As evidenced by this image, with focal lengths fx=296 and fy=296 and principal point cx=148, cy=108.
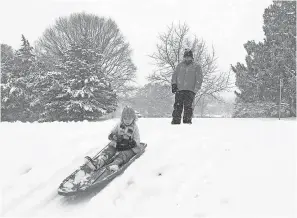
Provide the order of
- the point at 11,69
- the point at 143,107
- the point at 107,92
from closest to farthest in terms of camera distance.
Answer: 1. the point at 107,92
2. the point at 11,69
3. the point at 143,107

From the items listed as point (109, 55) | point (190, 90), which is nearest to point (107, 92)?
point (109, 55)

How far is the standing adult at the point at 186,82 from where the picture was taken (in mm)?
8906

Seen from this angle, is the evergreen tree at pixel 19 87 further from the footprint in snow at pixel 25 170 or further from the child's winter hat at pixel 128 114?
the child's winter hat at pixel 128 114

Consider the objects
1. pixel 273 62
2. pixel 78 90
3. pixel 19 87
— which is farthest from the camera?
pixel 19 87

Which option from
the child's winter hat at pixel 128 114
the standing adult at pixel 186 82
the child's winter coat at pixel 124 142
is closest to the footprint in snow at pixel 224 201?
the child's winter coat at pixel 124 142

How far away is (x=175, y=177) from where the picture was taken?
4.87 metres

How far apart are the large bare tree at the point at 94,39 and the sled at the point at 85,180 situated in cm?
2307

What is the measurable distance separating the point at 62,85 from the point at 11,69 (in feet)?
31.1

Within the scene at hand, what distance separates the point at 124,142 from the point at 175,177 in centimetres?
172

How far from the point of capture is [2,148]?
278 inches

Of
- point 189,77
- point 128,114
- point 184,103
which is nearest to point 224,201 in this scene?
point 128,114

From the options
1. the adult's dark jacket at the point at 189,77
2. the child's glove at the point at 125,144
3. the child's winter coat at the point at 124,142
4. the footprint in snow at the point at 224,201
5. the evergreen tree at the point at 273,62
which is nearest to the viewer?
the footprint in snow at the point at 224,201

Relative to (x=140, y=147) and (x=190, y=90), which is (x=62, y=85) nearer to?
(x=190, y=90)

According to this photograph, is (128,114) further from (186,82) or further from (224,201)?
(186,82)
